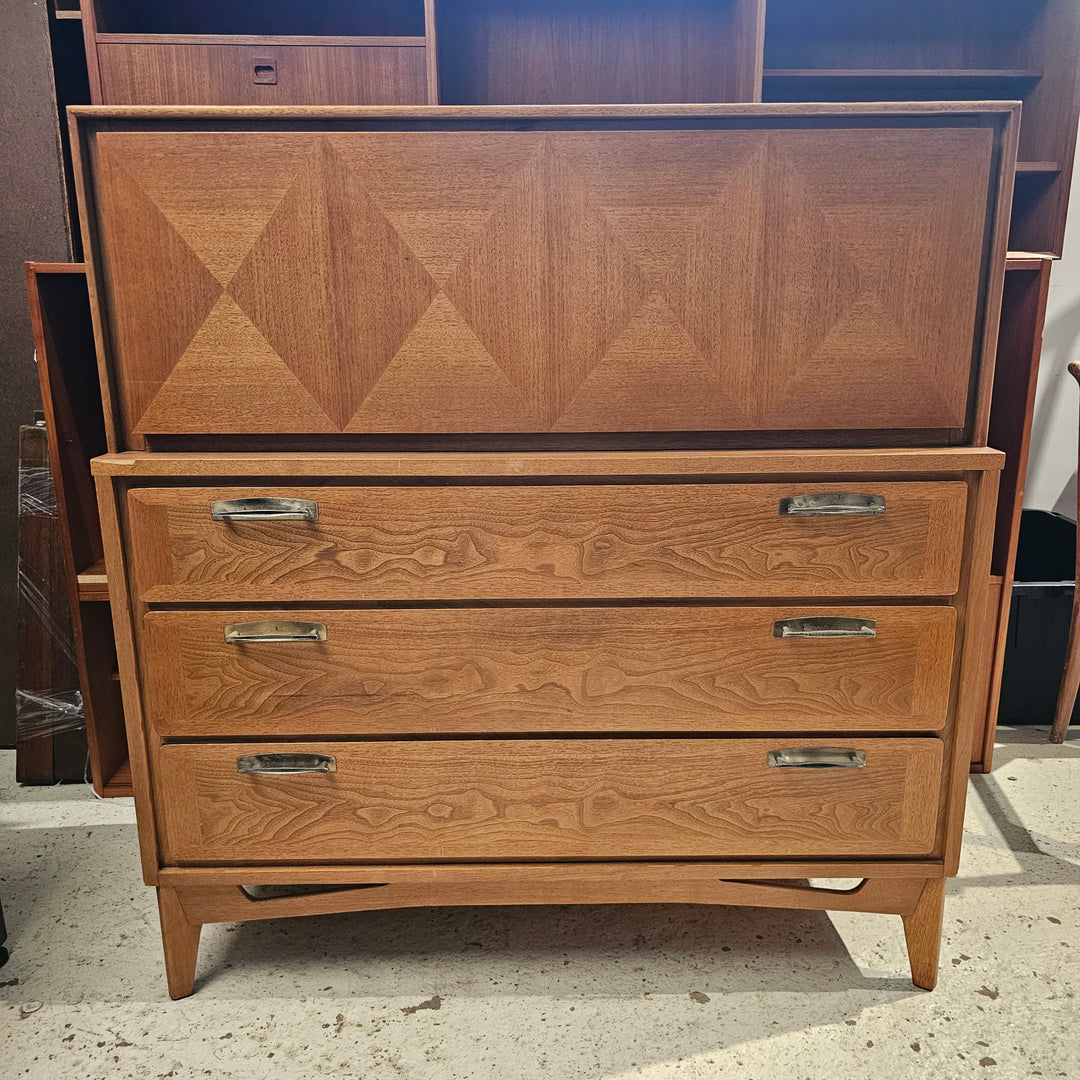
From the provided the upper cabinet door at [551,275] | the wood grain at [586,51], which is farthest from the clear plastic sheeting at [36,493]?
the wood grain at [586,51]

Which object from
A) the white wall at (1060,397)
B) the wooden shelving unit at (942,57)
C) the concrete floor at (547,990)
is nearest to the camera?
the concrete floor at (547,990)

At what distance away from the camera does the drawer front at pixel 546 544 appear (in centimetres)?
117

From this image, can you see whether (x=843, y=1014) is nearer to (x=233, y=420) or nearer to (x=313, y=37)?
(x=233, y=420)

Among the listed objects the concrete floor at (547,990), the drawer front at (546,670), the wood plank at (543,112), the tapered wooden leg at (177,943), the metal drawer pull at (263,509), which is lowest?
the concrete floor at (547,990)

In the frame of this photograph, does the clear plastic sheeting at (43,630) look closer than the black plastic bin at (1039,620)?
Yes

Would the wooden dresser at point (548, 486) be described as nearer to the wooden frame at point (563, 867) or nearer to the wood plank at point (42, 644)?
the wooden frame at point (563, 867)

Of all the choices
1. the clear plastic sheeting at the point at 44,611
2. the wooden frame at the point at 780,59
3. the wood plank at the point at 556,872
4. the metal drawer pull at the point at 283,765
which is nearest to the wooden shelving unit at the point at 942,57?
the wooden frame at the point at 780,59

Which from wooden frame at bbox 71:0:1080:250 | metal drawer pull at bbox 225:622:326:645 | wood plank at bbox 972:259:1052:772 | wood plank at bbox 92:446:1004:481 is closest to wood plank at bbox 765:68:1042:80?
wooden frame at bbox 71:0:1080:250

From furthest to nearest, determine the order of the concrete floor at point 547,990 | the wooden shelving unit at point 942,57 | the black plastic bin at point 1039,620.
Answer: the black plastic bin at point 1039,620, the wooden shelving unit at point 942,57, the concrete floor at point 547,990

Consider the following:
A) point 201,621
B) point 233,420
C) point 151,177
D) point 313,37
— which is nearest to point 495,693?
point 201,621

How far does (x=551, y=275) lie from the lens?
1.14 metres

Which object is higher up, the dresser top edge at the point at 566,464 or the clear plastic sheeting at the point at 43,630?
the dresser top edge at the point at 566,464

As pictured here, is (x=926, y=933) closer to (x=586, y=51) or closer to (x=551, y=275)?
(x=551, y=275)

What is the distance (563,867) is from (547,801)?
11 cm
